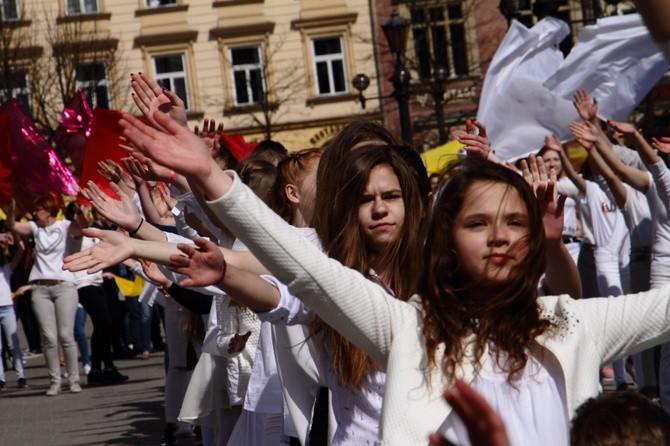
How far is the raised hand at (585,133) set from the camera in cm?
844

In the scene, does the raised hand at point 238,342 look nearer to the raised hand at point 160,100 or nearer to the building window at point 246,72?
the raised hand at point 160,100

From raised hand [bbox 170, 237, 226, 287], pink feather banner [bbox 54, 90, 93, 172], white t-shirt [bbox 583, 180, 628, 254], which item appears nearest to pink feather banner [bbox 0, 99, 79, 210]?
pink feather banner [bbox 54, 90, 93, 172]

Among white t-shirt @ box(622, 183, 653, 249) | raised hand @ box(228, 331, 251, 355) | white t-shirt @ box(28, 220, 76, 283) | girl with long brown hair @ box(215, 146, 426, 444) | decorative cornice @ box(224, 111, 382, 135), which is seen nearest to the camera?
girl with long brown hair @ box(215, 146, 426, 444)

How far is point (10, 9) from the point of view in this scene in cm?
4241

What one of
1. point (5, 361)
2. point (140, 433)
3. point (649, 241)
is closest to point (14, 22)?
point (5, 361)

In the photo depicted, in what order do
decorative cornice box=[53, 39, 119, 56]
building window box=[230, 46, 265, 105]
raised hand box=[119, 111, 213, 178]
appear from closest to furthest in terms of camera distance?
raised hand box=[119, 111, 213, 178] → decorative cornice box=[53, 39, 119, 56] → building window box=[230, 46, 265, 105]

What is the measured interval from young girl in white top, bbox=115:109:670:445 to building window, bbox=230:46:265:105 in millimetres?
39895

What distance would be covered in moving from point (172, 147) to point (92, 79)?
36869 mm

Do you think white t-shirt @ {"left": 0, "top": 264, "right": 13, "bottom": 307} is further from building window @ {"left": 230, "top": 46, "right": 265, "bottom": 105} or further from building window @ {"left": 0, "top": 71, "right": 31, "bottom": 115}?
building window @ {"left": 230, "top": 46, "right": 265, "bottom": 105}

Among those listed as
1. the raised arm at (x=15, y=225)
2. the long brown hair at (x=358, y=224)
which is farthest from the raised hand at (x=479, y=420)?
the raised arm at (x=15, y=225)

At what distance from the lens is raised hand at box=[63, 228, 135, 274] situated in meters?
3.78

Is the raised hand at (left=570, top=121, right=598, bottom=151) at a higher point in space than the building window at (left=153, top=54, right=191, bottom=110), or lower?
lower

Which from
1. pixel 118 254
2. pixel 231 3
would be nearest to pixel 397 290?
pixel 118 254

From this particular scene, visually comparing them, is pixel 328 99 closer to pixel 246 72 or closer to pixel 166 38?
pixel 246 72
